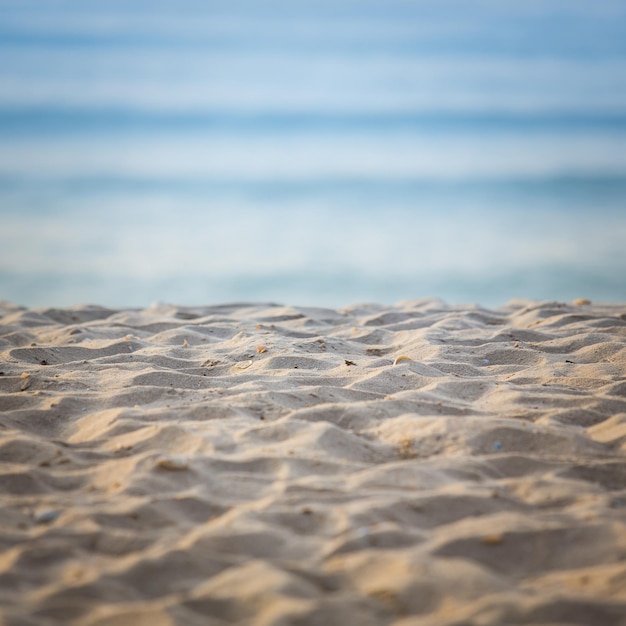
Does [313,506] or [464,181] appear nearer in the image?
[313,506]

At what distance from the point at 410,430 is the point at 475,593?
0.83 metres

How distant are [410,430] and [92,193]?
1763 cm

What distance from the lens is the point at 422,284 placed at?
1018cm

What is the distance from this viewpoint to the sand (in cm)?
151

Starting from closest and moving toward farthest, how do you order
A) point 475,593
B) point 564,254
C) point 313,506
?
point 475,593 < point 313,506 < point 564,254

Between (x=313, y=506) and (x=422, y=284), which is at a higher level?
(x=422, y=284)

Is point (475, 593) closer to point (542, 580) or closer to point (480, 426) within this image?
point (542, 580)

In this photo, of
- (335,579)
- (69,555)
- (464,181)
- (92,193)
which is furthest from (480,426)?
(464,181)

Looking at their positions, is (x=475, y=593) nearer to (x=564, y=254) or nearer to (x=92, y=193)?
(x=564, y=254)

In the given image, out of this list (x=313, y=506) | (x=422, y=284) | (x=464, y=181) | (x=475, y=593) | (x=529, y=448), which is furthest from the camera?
(x=464, y=181)

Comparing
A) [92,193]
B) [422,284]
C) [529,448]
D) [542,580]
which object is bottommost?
[542,580]

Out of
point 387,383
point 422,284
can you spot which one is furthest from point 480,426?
point 422,284

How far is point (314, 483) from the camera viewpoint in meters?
1.98

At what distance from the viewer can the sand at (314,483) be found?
4.96 ft
